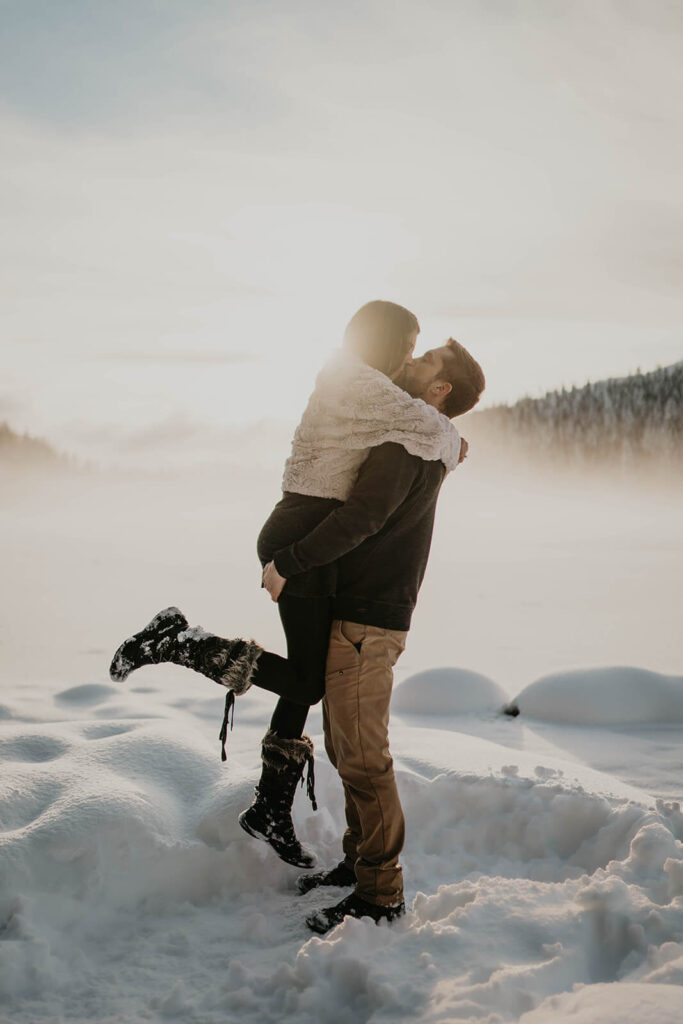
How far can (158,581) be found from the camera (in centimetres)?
1303

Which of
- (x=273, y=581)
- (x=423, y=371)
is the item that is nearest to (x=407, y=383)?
(x=423, y=371)

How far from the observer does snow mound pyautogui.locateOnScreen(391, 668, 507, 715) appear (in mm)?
5059

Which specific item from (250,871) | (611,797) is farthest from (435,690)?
(250,871)


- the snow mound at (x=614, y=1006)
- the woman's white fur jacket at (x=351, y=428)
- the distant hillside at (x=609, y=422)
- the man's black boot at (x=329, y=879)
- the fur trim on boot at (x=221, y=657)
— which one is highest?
the distant hillside at (x=609, y=422)

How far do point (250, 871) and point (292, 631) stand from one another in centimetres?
94

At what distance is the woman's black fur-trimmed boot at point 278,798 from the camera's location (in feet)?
8.54

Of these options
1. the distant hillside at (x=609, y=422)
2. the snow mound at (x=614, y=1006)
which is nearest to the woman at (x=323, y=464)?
the snow mound at (x=614, y=1006)

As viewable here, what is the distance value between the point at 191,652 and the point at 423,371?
1.19 m

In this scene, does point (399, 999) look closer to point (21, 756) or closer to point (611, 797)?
point (611, 797)

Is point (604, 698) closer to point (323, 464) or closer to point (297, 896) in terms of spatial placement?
point (297, 896)

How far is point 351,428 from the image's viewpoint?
2299 mm

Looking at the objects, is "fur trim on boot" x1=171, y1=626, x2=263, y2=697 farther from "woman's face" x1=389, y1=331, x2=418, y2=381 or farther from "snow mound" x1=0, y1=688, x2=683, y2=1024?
"woman's face" x1=389, y1=331, x2=418, y2=381

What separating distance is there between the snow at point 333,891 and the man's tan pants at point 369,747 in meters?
0.16

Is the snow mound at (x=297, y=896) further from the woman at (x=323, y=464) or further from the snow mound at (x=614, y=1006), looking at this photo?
the woman at (x=323, y=464)
